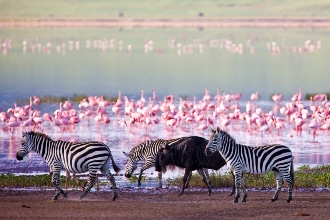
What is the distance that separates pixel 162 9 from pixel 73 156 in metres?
118

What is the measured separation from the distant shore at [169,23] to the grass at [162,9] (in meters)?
1.16

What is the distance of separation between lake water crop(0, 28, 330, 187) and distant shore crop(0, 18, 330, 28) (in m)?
30.9

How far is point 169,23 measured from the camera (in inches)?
4911

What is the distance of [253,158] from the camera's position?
13.5 m

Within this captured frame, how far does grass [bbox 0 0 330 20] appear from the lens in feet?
411

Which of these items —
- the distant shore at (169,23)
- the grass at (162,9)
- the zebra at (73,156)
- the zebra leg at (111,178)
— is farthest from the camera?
the grass at (162,9)

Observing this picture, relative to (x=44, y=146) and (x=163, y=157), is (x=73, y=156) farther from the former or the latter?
(x=163, y=157)

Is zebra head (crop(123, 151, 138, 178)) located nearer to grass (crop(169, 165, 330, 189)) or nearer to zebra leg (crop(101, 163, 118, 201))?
grass (crop(169, 165, 330, 189))

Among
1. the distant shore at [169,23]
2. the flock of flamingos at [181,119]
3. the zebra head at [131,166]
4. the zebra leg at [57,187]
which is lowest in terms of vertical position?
the zebra leg at [57,187]

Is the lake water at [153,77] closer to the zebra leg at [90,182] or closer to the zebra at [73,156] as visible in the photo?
the zebra at [73,156]

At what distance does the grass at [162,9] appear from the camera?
125m

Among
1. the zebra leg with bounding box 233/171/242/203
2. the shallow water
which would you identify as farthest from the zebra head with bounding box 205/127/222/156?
Answer: the shallow water

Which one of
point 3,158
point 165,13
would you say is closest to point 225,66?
point 3,158

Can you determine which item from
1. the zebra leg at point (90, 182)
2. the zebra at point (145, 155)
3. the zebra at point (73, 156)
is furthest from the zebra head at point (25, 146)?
the zebra at point (145, 155)
